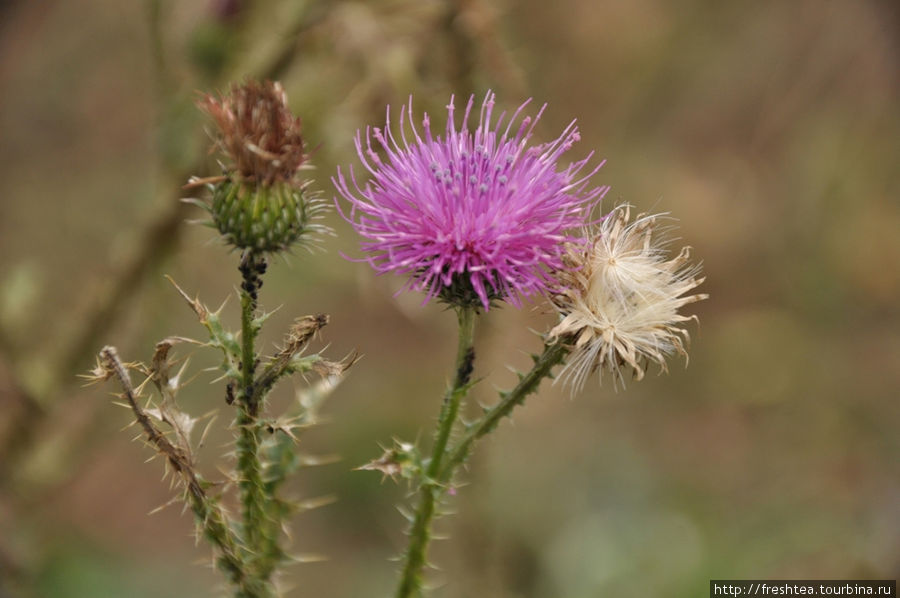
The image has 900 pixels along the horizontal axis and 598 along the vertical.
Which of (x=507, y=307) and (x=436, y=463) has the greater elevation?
(x=507, y=307)

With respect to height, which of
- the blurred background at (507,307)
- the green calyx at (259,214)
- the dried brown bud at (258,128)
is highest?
the blurred background at (507,307)

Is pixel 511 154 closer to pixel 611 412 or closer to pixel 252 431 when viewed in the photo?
pixel 252 431

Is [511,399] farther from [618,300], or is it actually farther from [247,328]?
[247,328]

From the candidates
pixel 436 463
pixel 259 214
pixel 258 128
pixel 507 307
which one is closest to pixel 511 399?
pixel 436 463

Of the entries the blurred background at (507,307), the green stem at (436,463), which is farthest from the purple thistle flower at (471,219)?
the blurred background at (507,307)

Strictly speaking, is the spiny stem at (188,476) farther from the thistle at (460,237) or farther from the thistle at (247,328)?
the thistle at (460,237)
